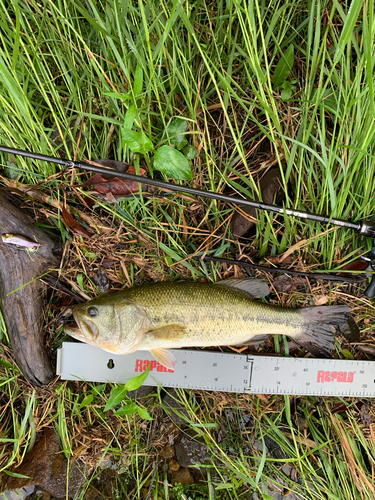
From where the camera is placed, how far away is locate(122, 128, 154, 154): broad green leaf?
7.87 feet

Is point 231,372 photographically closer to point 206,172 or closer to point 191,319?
point 191,319

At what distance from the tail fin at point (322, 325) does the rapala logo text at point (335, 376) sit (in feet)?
0.78

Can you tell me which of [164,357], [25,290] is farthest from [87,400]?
[25,290]

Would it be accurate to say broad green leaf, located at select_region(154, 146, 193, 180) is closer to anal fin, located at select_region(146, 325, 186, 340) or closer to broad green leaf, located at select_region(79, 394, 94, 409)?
anal fin, located at select_region(146, 325, 186, 340)

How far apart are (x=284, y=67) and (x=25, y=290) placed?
3147 mm

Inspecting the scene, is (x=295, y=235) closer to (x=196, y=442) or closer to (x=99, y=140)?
(x=99, y=140)

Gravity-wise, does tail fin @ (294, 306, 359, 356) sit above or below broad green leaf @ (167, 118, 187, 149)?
below

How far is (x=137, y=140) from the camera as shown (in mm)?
2426

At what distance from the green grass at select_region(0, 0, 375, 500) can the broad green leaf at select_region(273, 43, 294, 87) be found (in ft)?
0.12

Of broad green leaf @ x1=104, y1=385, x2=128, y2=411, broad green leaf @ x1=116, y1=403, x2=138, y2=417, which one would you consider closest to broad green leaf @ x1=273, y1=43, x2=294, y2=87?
broad green leaf @ x1=104, y1=385, x2=128, y2=411

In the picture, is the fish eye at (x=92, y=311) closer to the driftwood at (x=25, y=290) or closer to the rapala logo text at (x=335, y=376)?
the driftwood at (x=25, y=290)

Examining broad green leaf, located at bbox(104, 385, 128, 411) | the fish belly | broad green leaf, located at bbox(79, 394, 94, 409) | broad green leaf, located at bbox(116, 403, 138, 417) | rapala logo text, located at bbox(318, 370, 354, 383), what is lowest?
rapala logo text, located at bbox(318, 370, 354, 383)

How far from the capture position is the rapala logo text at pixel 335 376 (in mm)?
2990

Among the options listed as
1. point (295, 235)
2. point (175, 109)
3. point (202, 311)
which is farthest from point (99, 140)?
point (295, 235)
